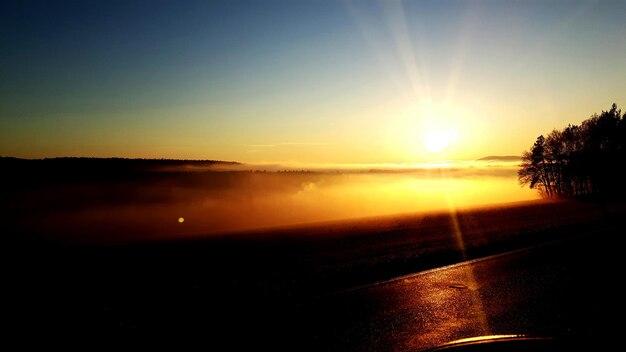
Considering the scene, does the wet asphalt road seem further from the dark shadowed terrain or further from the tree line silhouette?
the tree line silhouette

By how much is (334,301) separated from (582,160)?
124ft

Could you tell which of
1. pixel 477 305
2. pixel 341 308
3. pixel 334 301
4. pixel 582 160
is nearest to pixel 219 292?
pixel 334 301

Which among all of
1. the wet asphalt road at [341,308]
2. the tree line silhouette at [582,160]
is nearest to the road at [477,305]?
the wet asphalt road at [341,308]

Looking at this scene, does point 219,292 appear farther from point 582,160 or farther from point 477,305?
point 582,160

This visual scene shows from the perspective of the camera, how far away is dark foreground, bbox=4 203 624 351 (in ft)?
24.4

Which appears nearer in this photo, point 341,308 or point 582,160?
point 341,308

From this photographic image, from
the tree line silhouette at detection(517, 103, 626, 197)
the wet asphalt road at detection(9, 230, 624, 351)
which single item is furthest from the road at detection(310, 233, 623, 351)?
the tree line silhouette at detection(517, 103, 626, 197)

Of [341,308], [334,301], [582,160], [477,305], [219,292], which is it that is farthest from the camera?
[582,160]

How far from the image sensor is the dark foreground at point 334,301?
7430 millimetres

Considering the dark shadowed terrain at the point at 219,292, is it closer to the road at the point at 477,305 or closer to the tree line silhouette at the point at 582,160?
the road at the point at 477,305

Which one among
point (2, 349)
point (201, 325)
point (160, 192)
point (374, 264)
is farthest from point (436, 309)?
point (160, 192)

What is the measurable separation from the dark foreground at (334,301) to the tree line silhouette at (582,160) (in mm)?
28356

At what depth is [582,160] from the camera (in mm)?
38469

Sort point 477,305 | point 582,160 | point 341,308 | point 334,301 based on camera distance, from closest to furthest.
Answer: point 477,305 → point 341,308 → point 334,301 → point 582,160
